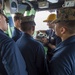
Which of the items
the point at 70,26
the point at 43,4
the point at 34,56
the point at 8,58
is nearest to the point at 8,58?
the point at 8,58

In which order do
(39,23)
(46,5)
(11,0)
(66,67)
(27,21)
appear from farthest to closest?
(39,23) < (46,5) < (11,0) < (27,21) < (66,67)

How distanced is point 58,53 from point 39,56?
50 centimetres

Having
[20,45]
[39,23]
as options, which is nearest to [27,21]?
[20,45]

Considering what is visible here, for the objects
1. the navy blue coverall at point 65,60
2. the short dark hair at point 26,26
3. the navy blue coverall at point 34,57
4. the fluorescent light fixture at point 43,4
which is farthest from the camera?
the fluorescent light fixture at point 43,4

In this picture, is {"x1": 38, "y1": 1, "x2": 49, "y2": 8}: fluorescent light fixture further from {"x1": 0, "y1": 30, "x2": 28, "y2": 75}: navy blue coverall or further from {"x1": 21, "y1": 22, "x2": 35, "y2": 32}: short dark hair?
{"x1": 0, "y1": 30, "x2": 28, "y2": 75}: navy blue coverall

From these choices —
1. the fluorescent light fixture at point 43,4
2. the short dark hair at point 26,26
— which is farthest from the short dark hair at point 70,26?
the fluorescent light fixture at point 43,4

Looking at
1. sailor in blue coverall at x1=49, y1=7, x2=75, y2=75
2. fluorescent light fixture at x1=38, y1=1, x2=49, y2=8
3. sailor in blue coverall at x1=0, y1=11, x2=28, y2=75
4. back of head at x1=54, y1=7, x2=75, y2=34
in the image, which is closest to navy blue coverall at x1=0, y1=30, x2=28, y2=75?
sailor in blue coverall at x1=0, y1=11, x2=28, y2=75

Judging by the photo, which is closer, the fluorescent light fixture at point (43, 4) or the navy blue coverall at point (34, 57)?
the navy blue coverall at point (34, 57)

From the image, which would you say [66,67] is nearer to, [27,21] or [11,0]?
[27,21]

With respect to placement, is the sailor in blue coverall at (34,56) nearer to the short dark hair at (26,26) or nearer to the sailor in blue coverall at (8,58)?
the short dark hair at (26,26)

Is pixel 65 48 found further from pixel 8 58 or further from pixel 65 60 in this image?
pixel 8 58

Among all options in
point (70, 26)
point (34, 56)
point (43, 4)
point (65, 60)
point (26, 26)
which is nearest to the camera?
point (65, 60)

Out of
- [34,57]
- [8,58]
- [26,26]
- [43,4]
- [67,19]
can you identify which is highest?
[43,4]

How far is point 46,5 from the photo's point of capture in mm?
3816
